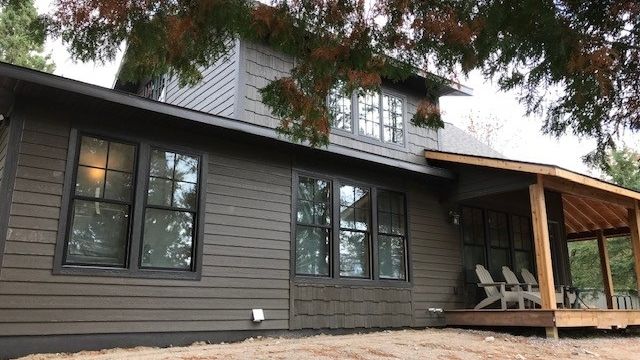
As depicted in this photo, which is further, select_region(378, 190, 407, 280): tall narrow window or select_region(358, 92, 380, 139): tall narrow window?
select_region(358, 92, 380, 139): tall narrow window

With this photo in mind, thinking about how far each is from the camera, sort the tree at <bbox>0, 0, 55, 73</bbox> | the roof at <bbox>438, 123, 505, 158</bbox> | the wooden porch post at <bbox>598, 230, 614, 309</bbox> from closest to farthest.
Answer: the wooden porch post at <bbox>598, 230, 614, 309</bbox>
the roof at <bbox>438, 123, 505, 158</bbox>
the tree at <bbox>0, 0, 55, 73</bbox>

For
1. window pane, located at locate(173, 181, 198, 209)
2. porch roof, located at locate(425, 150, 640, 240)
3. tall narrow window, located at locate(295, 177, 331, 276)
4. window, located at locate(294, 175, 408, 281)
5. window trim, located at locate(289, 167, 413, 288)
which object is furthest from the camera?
porch roof, located at locate(425, 150, 640, 240)

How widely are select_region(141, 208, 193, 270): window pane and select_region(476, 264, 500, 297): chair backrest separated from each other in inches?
210

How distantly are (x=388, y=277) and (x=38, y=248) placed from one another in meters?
5.13

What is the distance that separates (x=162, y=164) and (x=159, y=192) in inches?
14.4

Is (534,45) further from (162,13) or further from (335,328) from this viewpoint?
(335,328)

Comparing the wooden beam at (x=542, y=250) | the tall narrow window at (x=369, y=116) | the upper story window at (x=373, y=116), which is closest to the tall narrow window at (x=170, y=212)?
the upper story window at (x=373, y=116)

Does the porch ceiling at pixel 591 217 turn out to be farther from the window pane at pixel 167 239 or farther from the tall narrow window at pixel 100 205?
the tall narrow window at pixel 100 205

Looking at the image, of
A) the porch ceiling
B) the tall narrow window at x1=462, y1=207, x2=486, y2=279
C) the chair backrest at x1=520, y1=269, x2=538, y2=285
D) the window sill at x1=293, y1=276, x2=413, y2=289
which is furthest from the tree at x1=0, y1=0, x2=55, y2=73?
the porch ceiling

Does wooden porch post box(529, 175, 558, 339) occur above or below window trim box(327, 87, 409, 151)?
below

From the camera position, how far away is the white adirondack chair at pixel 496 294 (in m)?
8.60

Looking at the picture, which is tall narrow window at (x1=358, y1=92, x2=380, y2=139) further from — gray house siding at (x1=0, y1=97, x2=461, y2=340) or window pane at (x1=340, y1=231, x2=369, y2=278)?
window pane at (x1=340, y1=231, x2=369, y2=278)

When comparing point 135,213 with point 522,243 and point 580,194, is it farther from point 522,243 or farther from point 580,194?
point 522,243

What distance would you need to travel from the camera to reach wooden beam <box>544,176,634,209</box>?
27.7 ft
